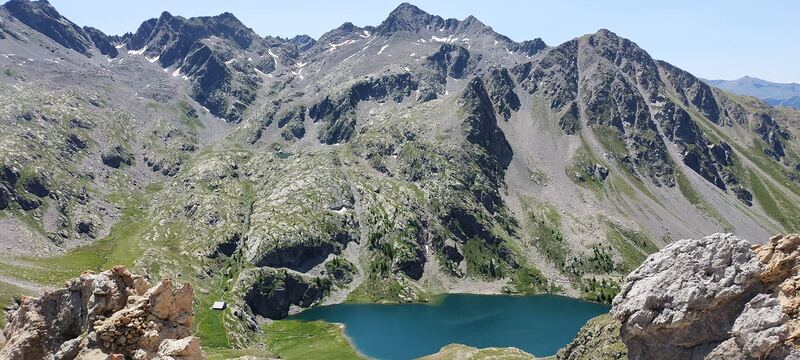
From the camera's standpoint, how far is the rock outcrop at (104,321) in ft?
91.7

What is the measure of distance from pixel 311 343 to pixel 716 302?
15580cm

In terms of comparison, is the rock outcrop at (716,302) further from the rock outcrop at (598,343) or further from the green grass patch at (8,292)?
the green grass patch at (8,292)

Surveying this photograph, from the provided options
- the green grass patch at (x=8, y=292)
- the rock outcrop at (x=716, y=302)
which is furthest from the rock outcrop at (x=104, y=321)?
the green grass patch at (x=8, y=292)

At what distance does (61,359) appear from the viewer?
2852 centimetres

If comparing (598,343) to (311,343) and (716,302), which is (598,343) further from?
(311,343)

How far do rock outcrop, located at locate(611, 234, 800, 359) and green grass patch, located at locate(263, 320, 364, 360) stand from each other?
12794 centimetres

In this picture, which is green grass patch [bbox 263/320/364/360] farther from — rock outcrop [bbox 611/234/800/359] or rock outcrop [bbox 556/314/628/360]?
rock outcrop [bbox 611/234/800/359]

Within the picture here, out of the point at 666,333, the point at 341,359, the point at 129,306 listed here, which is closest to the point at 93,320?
the point at 129,306

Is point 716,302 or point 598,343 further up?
point 716,302

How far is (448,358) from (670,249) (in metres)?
75.0

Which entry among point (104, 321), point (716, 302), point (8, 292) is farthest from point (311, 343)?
point (716, 302)

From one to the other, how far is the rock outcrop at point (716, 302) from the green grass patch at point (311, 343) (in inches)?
5037

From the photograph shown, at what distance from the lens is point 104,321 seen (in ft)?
96.5

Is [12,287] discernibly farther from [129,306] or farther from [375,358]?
[129,306]
